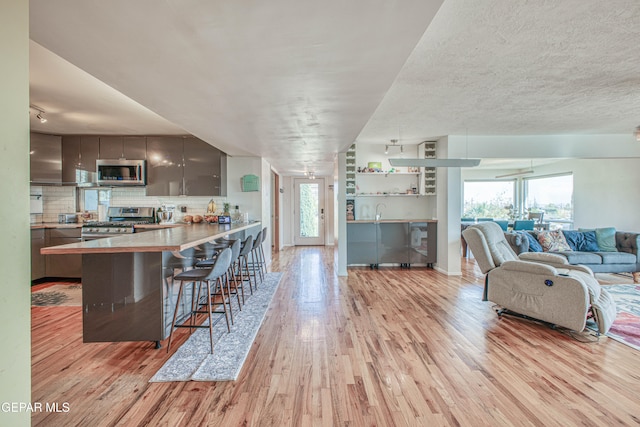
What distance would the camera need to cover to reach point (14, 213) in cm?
96

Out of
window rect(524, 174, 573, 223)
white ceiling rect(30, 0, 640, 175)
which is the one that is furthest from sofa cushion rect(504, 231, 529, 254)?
window rect(524, 174, 573, 223)

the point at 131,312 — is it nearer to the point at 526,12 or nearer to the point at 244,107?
the point at 244,107

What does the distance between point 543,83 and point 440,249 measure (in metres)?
3.20

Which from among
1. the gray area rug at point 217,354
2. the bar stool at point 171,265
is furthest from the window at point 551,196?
the bar stool at point 171,265

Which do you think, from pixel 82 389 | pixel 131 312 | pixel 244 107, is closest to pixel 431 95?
pixel 244 107

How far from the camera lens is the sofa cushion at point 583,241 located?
16.6 feet

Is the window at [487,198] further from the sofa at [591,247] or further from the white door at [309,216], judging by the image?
the white door at [309,216]

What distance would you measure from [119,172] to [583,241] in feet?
26.2

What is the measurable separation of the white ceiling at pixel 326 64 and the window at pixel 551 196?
3.47 m

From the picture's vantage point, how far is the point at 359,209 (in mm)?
6195

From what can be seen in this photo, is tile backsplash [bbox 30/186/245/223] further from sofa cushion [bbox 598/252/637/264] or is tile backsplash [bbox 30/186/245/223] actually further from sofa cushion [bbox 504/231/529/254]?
sofa cushion [bbox 598/252/637/264]

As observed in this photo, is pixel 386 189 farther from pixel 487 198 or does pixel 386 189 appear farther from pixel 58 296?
pixel 58 296

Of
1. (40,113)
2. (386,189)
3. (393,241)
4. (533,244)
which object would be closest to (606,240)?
(533,244)

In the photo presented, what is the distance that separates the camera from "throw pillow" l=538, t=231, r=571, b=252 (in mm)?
5011
